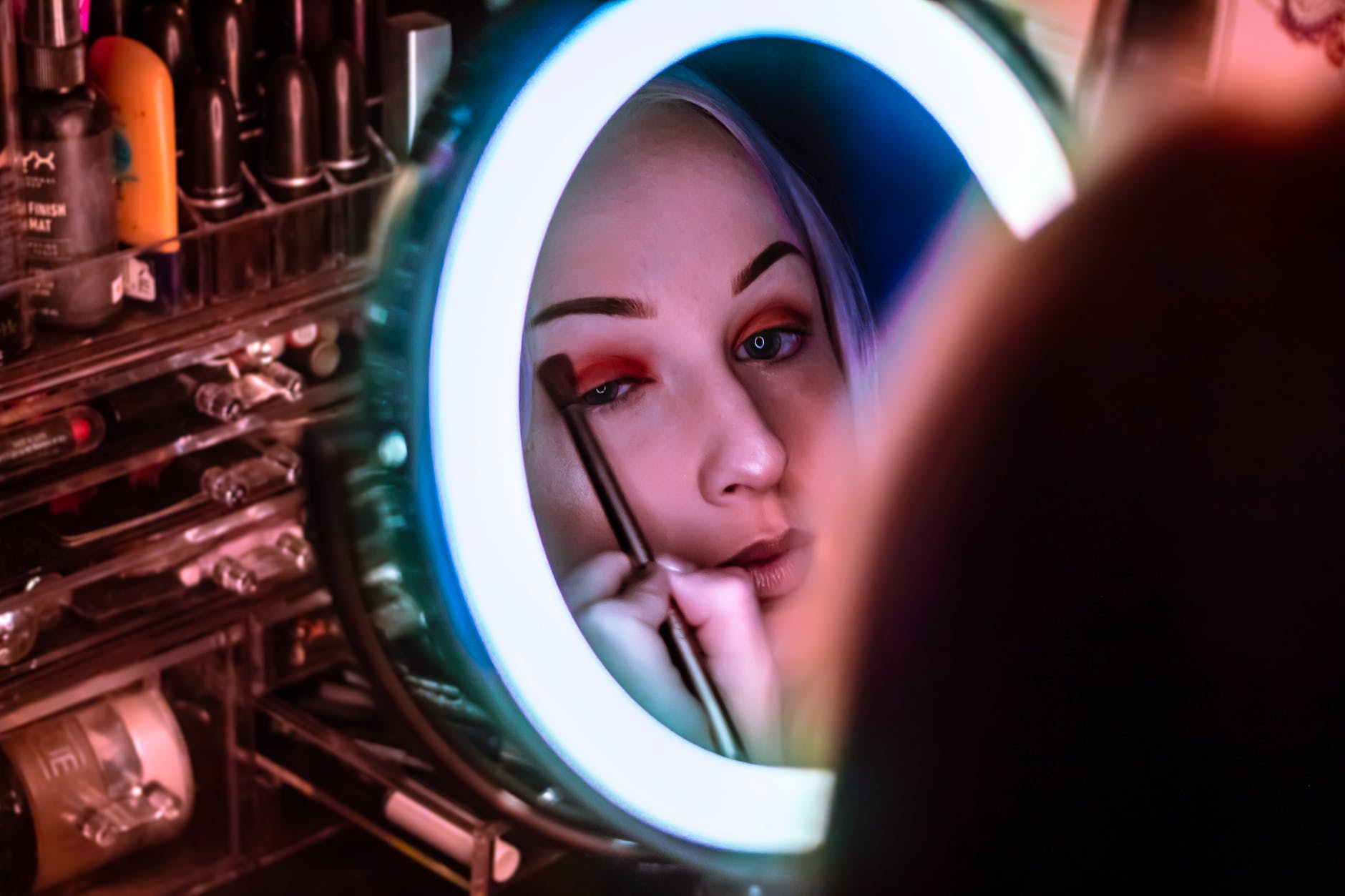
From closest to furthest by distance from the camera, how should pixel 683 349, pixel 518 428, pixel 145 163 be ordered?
pixel 518 428
pixel 683 349
pixel 145 163

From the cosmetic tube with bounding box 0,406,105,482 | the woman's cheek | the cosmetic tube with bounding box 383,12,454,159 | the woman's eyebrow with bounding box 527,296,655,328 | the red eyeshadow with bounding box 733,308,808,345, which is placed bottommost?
the cosmetic tube with bounding box 0,406,105,482

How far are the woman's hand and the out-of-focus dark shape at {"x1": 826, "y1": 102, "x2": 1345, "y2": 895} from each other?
1.28ft

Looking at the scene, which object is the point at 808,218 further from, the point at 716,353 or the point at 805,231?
the point at 716,353

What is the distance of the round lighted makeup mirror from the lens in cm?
69

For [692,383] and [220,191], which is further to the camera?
[220,191]

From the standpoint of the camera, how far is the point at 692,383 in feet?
2.76

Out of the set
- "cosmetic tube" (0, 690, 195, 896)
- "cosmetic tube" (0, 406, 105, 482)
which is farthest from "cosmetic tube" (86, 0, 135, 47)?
"cosmetic tube" (0, 690, 195, 896)

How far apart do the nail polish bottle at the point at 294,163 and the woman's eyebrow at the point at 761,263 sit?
51 cm

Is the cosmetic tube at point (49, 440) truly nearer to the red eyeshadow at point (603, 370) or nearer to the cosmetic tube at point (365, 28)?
the cosmetic tube at point (365, 28)

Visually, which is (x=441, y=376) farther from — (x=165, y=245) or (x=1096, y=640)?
(x=1096, y=640)

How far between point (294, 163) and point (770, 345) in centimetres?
53

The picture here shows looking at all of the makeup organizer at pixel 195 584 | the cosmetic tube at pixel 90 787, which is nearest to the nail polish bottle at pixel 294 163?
the makeup organizer at pixel 195 584

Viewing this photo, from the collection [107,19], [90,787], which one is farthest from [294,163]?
[90,787]

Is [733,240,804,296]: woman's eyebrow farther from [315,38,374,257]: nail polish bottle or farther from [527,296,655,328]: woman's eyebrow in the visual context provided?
[315,38,374,257]: nail polish bottle
